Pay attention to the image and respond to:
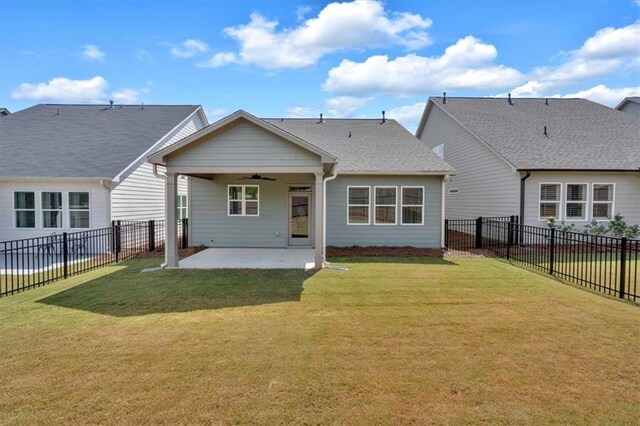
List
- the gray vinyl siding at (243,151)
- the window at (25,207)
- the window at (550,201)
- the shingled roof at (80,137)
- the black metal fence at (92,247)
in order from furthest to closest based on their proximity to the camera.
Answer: the window at (550,201) < the shingled roof at (80,137) < the window at (25,207) < the black metal fence at (92,247) < the gray vinyl siding at (243,151)

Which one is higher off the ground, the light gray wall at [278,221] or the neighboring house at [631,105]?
the neighboring house at [631,105]

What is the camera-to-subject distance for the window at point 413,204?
13.3m

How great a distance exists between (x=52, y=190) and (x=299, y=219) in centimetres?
893

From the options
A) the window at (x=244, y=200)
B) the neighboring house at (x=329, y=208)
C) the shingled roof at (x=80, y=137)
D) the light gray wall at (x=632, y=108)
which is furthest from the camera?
the light gray wall at (x=632, y=108)

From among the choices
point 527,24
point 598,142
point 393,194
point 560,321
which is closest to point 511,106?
point 598,142

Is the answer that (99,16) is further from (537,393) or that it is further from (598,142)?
(598,142)

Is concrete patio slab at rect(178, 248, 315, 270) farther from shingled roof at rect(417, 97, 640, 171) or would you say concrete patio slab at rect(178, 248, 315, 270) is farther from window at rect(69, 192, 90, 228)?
shingled roof at rect(417, 97, 640, 171)

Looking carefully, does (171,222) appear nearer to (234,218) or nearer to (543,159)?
(234,218)

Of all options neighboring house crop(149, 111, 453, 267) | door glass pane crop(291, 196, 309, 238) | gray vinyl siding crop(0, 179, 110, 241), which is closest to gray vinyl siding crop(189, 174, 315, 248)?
neighboring house crop(149, 111, 453, 267)

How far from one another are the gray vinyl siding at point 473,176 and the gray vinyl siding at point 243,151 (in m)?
9.20

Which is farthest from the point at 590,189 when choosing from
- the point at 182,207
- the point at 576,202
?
the point at 182,207

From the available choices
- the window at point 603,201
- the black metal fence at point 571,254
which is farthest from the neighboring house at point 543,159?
the black metal fence at point 571,254

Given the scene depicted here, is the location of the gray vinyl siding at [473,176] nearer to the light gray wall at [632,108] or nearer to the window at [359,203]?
the window at [359,203]

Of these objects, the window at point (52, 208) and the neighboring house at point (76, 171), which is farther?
the window at point (52, 208)
